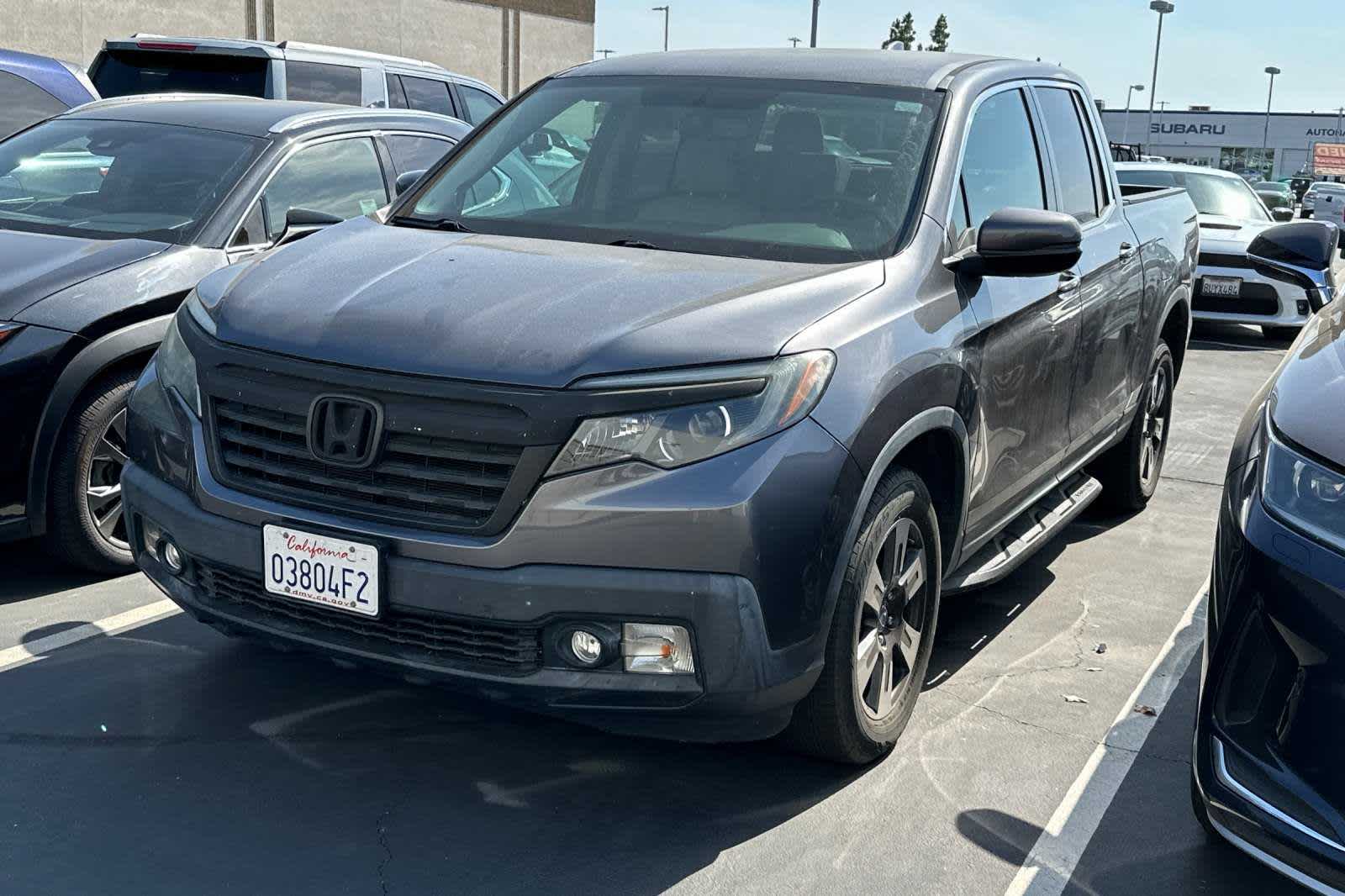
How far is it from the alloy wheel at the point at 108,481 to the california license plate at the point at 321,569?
186 cm

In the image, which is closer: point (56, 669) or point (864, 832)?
point (864, 832)

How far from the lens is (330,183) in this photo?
20.3 feet

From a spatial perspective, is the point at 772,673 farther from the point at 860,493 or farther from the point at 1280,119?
the point at 1280,119

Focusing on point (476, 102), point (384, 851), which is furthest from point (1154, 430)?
point (476, 102)

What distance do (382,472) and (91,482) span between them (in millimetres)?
2178

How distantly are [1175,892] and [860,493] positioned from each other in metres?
1.14

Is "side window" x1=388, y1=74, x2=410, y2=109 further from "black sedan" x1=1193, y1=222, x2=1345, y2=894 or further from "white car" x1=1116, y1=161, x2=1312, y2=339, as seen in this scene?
"black sedan" x1=1193, y1=222, x2=1345, y2=894

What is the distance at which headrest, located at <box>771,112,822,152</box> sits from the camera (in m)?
4.35

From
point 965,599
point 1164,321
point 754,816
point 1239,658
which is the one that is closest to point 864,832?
point 754,816

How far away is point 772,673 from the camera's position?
10.5 ft

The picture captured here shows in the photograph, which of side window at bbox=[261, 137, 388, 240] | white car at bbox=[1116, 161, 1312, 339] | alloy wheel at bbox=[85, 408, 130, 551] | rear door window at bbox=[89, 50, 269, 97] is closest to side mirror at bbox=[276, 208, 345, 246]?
side window at bbox=[261, 137, 388, 240]

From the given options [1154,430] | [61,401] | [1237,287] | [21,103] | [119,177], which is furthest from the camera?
[1237,287]

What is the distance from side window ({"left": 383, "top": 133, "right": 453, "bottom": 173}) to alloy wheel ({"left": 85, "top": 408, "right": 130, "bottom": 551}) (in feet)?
6.93

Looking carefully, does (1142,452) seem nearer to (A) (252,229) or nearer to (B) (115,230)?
(A) (252,229)
